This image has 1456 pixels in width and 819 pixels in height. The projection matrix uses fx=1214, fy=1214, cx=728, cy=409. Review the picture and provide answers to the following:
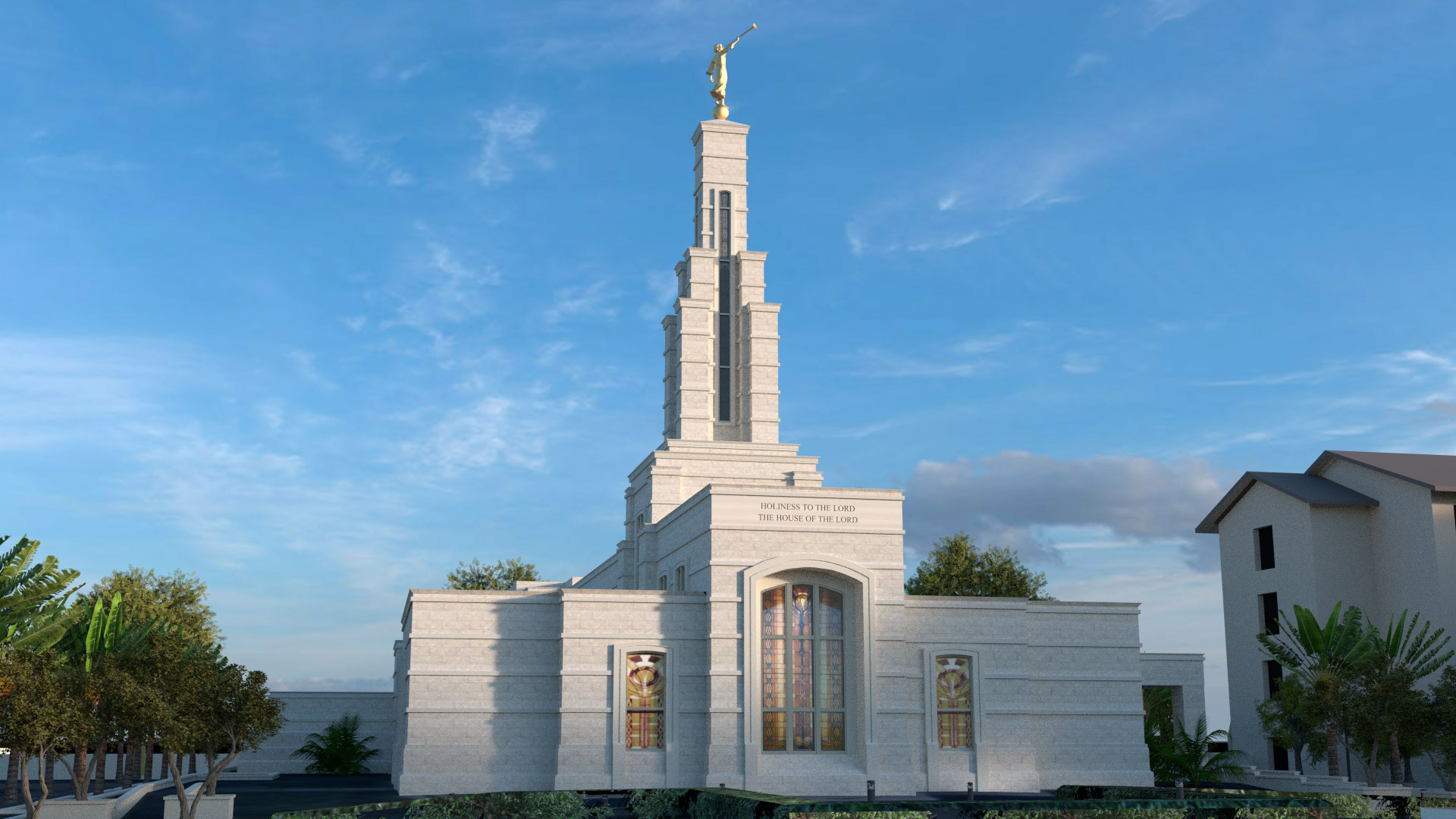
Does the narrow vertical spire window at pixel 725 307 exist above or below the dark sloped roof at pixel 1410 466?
above

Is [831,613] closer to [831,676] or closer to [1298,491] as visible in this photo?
[831,676]

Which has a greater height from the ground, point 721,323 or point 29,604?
point 721,323

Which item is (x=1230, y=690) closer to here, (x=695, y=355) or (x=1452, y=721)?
(x=1452, y=721)

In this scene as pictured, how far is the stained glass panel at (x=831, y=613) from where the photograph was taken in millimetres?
37469

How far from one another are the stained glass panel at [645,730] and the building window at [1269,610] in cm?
2468

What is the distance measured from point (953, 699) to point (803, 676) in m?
4.94

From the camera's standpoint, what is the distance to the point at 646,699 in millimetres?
36781

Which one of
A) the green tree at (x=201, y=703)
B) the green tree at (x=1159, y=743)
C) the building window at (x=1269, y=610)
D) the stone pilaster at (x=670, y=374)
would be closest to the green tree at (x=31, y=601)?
the green tree at (x=201, y=703)

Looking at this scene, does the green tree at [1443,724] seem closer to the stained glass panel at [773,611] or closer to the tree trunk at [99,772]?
the stained glass panel at [773,611]

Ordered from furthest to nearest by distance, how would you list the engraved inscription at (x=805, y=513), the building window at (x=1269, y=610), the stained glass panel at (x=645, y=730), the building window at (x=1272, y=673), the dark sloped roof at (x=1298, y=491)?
the building window at (x=1269, y=610) < the building window at (x=1272, y=673) < the dark sloped roof at (x=1298, y=491) < the engraved inscription at (x=805, y=513) < the stained glass panel at (x=645, y=730)

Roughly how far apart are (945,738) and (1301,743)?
1227 centimetres

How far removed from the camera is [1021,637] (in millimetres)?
38719

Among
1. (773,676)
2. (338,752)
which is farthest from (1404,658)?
(338,752)

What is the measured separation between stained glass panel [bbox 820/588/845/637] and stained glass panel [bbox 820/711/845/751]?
242cm
